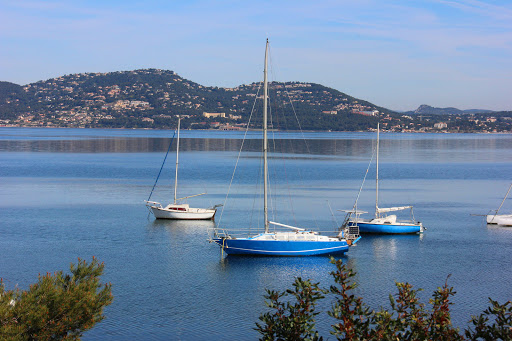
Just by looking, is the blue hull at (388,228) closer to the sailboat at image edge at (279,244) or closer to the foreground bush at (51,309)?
the sailboat at image edge at (279,244)

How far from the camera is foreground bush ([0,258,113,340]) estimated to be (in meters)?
12.3

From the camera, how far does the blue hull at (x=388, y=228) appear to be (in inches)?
1533

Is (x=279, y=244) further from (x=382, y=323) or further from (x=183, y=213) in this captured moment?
(x=382, y=323)

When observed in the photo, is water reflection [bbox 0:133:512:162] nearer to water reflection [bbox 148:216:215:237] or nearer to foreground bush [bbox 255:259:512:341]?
water reflection [bbox 148:216:215:237]

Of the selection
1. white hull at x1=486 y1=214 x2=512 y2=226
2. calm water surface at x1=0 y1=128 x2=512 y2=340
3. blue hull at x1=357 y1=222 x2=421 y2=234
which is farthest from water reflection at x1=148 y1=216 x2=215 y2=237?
white hull at x1=486 y1=214 x2=512 y2=226

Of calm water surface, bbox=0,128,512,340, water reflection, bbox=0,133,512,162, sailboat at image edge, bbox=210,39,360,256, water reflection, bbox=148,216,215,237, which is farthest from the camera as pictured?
water reflection, bbox=0,133,512,162

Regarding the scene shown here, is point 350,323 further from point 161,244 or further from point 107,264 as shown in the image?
point 161,244

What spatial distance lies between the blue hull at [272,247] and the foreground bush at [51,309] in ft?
57.6

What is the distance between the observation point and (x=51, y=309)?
1309cm

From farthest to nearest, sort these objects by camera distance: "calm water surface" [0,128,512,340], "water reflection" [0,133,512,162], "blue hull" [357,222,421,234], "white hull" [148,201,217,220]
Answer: "water reflection" [0,133,512,162] → "white hull" [148,201,217,220] → "blue hull" [357,222,421,234] → "calm water surface" [0,128,512,340]

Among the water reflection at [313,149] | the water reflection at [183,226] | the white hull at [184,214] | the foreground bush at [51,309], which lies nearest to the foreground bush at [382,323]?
the foreground bush at [51,309]

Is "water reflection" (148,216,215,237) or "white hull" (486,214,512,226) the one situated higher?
"white hull" (486,214,512,226)

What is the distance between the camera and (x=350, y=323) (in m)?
10.6

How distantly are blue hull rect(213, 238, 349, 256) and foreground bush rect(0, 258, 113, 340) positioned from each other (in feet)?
57.6
